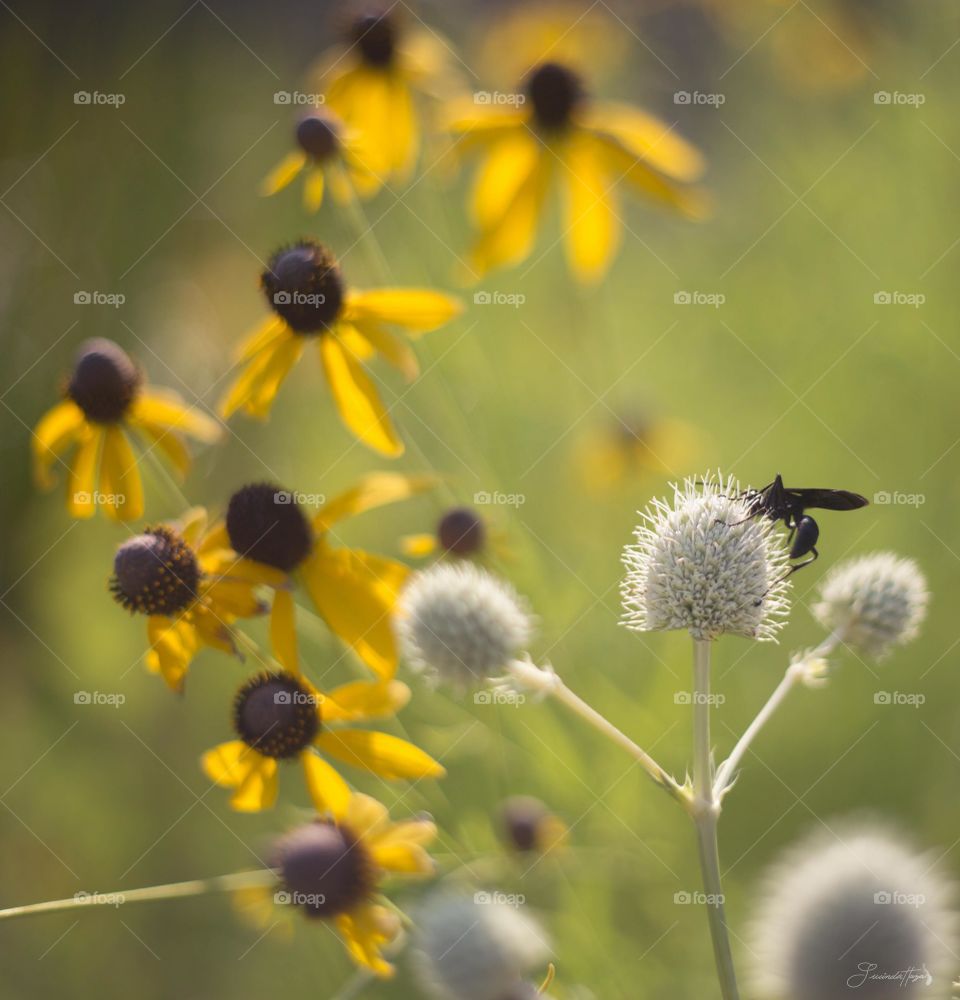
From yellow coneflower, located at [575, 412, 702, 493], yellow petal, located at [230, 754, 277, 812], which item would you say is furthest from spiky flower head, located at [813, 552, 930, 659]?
yellow coneflower, located at [575, 412, 702, 493]

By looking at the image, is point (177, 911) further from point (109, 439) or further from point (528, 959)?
point (528, 959)

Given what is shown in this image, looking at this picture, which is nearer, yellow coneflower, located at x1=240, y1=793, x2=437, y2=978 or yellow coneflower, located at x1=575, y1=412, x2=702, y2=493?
yellow coneflower, located at x1=240, y1=793, x2=437, y2=978

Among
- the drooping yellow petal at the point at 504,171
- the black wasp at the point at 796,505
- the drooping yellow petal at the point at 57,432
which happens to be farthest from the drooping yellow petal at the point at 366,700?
the drooping yellow petal at the point at 504,171

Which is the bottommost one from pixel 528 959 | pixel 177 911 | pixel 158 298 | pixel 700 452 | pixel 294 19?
pixel 177 911

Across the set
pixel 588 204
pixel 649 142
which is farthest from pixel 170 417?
pixel 649 142

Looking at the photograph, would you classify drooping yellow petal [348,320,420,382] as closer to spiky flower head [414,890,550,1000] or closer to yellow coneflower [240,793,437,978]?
yellow coneflower [240,793,437,978]

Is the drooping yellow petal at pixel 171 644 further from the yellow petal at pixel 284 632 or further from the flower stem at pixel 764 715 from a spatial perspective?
the flower stem at pixel 764 715

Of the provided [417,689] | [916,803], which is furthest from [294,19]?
[916,803]
